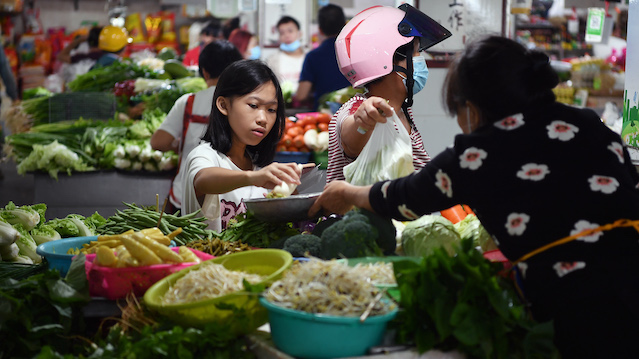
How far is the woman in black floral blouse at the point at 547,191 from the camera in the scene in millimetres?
1817

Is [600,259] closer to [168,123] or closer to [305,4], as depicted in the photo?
[168,123]

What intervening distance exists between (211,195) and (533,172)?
1951 mm

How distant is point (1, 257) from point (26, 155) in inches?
162

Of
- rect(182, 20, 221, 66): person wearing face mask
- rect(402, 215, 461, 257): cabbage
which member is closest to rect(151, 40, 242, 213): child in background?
rect(402, 215, 461, 257): cabbage

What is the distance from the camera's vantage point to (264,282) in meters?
1.88

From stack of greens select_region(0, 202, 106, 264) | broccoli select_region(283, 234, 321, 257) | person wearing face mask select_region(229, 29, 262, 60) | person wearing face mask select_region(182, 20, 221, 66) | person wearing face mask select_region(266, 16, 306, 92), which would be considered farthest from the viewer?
person wearing face mask select_region(229, 29, 262, 60)

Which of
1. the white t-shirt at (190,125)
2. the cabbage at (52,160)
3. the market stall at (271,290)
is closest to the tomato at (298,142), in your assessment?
the white t-shirt at (190,125)

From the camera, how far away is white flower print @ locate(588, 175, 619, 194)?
1.88m

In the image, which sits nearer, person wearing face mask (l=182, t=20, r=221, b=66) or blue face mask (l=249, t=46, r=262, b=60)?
person wearing face mask (l=182, t=20, r=221, b=66)

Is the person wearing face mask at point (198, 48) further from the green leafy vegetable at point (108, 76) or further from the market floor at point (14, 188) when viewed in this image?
the market floor at point (14, 188)

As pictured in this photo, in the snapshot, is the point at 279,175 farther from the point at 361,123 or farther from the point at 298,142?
the point at 298,142

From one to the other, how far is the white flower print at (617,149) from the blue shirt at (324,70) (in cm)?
547

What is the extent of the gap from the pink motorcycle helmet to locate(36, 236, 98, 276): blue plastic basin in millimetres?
1458

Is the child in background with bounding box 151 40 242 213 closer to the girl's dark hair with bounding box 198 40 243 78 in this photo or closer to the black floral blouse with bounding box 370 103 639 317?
the girl's dark hair with bounding box 198 40 243 78
